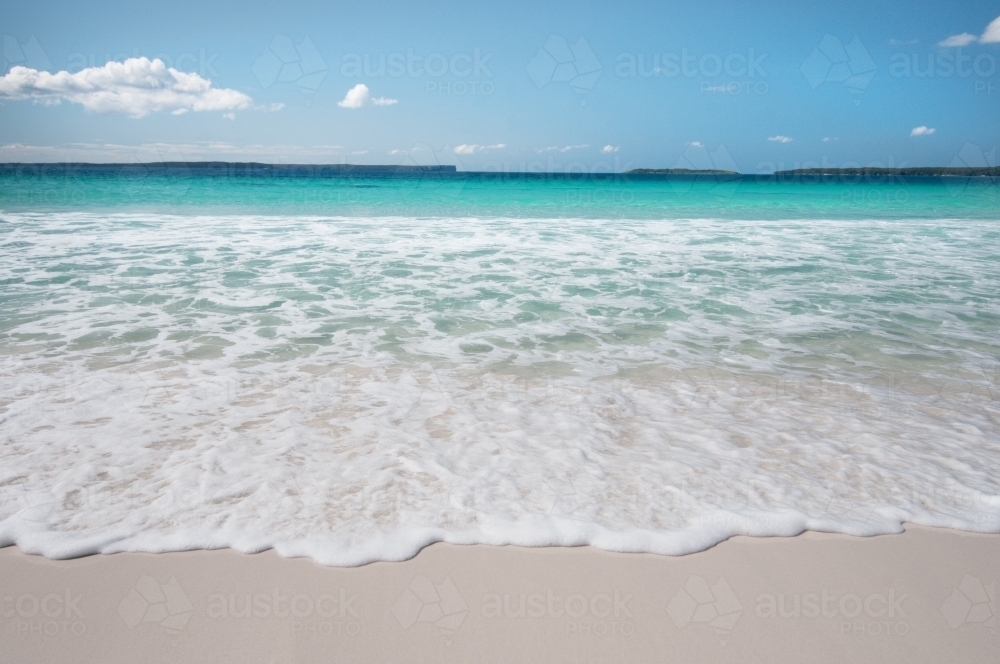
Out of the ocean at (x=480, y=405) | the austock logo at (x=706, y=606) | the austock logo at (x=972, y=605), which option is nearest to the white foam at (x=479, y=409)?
the ocean at (x=480, y=405)

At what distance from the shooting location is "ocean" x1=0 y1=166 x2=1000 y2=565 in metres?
2.62

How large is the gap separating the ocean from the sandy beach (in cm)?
11

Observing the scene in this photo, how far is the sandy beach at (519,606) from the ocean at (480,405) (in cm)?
11

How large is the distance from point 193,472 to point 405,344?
2369 mm

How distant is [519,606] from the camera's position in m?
2.13

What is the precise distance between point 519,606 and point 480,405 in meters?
1.80

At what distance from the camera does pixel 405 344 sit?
5.12 m

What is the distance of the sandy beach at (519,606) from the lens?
196 centimetres

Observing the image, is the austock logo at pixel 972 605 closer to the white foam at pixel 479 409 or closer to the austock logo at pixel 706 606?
the white foam at pixel 479 409

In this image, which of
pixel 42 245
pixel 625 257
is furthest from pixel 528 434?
pixel 42 245

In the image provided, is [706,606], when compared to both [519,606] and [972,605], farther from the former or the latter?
[972,605]

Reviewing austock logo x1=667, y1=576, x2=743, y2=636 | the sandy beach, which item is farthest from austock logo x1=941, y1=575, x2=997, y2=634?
austock logo x1=667, y1=576, x2=743, y2=636

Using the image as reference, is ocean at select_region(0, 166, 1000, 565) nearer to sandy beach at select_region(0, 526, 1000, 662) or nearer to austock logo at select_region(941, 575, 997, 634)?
sandy beach at select_region(0, 526, 1000, 662)

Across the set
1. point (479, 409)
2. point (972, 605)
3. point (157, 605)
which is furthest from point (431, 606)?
point (972, 605)
